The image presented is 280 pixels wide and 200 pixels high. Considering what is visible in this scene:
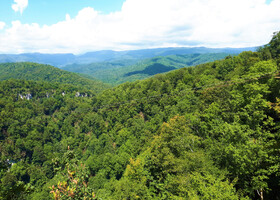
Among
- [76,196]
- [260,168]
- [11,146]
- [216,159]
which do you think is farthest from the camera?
[11,146]

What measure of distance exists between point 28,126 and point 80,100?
48.3m

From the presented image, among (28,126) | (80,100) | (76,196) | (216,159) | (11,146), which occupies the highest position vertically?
(76,196)

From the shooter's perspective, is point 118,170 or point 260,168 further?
point 118,170

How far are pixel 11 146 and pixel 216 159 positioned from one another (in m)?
115

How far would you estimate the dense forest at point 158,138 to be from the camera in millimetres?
17688

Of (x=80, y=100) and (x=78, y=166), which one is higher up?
(x=78, y=166)

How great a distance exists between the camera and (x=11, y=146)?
312 ft

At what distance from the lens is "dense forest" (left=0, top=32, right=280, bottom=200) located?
17.7m

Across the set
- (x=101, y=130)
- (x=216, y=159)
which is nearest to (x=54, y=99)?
(x=101, y=130)

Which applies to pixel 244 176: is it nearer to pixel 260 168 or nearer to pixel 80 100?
pixel 260 168

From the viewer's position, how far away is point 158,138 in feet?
109

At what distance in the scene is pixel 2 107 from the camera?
393 feet

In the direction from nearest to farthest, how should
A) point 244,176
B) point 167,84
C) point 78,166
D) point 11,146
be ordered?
point 78,166 → point 244,176 → point 167,84 → point 11,146

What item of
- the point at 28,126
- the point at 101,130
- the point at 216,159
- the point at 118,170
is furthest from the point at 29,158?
the point at 216,159
